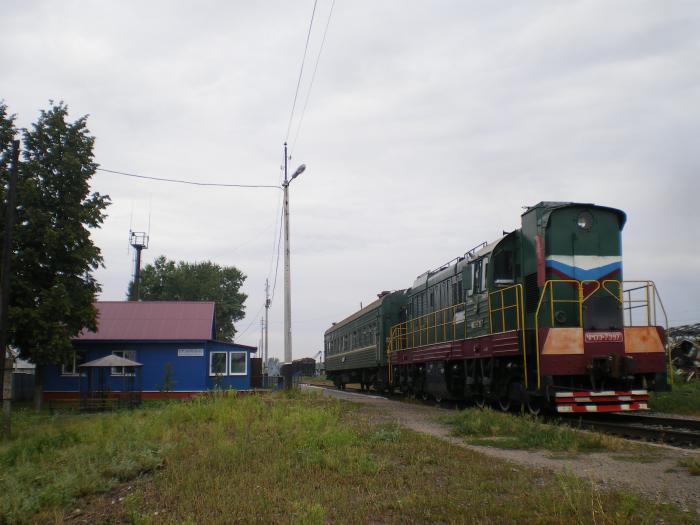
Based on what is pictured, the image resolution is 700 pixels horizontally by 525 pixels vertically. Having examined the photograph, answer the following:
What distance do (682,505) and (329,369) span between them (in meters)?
34.2

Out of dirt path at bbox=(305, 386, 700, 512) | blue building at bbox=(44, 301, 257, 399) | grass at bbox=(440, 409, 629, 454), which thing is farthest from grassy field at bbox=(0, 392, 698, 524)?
blue building at bbox=(44, 301, 257, 399)

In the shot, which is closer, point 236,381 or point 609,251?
point 609,251

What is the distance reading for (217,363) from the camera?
30422mm

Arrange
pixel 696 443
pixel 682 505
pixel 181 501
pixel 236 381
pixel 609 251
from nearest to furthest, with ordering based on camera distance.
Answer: pixel 682 505 < pixel 181 501 < pixel 696 443 < pixel 609 251 < pixel 236 381

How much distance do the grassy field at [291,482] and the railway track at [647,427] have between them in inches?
141

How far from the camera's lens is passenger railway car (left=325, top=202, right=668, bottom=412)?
463 inches

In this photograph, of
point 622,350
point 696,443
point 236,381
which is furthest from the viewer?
point 236,381

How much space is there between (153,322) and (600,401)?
23.3 meters

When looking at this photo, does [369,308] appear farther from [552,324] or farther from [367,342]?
[552,324]

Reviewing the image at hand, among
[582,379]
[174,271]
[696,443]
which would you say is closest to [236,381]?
[582,379]

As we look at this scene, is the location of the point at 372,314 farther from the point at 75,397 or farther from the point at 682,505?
the point at 682,505

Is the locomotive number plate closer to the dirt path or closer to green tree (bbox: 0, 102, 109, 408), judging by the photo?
the dirt path

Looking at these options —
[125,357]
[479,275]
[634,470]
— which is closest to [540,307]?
[479,275]

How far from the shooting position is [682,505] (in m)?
5.96
